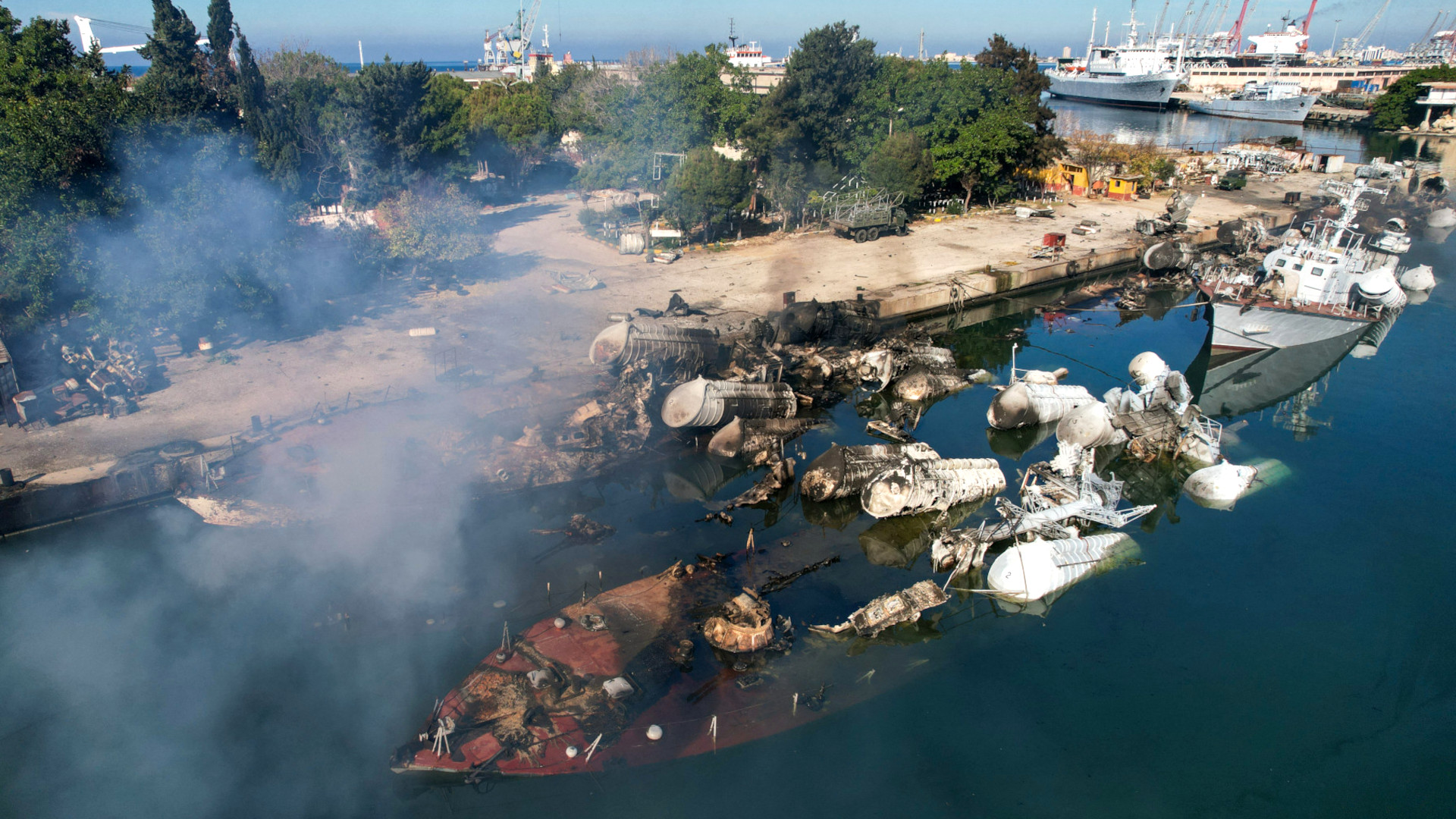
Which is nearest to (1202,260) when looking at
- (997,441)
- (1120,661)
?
(997,441)

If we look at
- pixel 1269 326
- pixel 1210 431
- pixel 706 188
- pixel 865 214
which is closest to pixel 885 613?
pixel 1210 431

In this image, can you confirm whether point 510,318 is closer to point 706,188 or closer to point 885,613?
point 706,188

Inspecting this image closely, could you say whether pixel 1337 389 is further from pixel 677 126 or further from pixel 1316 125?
pixel 1316 125

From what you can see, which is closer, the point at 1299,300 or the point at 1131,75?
the point at 1299,300

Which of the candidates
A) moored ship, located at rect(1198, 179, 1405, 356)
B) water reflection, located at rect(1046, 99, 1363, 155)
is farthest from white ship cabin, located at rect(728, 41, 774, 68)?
moored ship, located at rect(1198, 179, 1405, 356)

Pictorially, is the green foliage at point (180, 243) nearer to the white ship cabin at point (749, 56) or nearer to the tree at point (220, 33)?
the tree at point (220, 33)

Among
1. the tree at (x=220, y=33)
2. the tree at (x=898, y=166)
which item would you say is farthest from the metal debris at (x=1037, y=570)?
the tree at (x=220, y=33)
